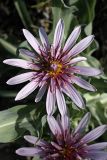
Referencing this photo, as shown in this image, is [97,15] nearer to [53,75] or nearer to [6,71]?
[6,71]

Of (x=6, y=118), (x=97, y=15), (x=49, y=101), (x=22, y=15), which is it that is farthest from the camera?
(x=97, y=15)

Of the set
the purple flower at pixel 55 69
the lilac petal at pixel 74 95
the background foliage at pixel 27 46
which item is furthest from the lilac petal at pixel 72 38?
the background foliage at pixel 27 46

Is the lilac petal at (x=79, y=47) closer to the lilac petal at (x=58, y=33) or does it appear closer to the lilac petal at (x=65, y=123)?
the lilac petal at (x=58, y=33)

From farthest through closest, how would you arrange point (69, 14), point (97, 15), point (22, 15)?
1. point (97, 15)
2. point (22, 15)
3. point (69, 14)

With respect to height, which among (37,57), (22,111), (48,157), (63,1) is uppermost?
(63,1)

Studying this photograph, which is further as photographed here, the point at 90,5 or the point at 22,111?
the point at 90,5

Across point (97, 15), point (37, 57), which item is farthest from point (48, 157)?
point (97, 15)

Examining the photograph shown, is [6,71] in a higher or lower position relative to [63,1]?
lower
